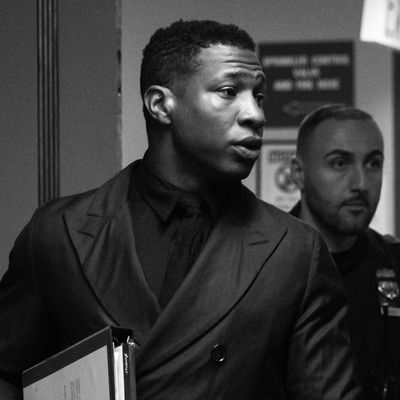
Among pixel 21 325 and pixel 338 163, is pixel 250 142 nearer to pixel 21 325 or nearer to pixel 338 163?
pixel 21 325

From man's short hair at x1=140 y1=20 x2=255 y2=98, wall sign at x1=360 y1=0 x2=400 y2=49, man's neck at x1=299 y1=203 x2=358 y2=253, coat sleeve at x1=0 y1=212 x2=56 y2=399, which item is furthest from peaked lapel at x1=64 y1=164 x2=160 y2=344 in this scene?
wall sign at x1=360 y1=0 x2=400 y2=49

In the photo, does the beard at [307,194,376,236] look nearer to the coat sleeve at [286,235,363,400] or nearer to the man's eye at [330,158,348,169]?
the man's eye at [330,158,348,169]

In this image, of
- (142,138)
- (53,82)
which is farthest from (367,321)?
(53,82)

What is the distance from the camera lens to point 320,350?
218 centimetres

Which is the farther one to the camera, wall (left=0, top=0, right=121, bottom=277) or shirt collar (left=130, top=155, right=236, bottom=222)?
wall (left=0, top=0, right=121, bottom=277)

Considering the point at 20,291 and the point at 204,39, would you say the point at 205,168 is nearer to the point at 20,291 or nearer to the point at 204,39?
the point at 204,39

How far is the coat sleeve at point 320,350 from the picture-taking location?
217 cm

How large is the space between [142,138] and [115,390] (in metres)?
1.52

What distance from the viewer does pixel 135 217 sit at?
7.74 ft

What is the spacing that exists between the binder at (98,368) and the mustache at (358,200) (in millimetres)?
1558

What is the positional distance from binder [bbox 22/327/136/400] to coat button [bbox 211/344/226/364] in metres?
0.21

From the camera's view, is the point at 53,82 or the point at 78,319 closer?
the point at 78,319

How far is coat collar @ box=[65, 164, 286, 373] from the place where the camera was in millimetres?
2168

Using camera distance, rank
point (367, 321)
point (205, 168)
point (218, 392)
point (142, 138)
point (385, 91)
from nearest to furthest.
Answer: point (218, 392)
point (205, 168)
point (367, 321)
point (142, 138)
point (385, 91)
